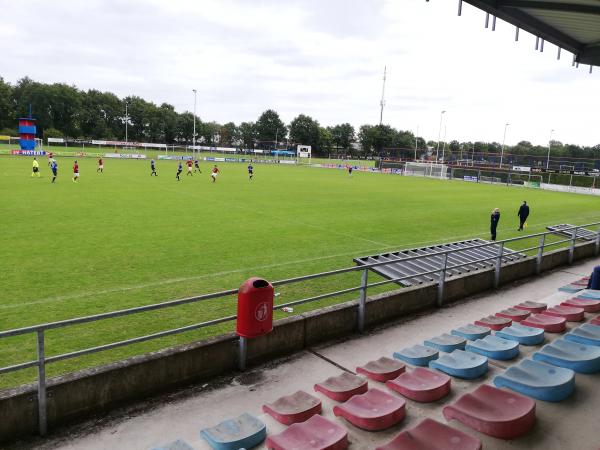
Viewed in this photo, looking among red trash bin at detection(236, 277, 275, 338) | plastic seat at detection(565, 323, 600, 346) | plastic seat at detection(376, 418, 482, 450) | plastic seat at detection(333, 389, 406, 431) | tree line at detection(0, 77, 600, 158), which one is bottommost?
plastic seat at detection(333, 389, 406, 431)

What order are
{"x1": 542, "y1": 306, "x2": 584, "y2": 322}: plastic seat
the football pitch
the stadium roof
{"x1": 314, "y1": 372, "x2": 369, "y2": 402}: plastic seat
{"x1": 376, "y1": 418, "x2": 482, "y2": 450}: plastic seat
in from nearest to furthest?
1. {"x1": 376, "y1": 418, "x2": 482, "y2": 450}: plastic seat
2. {"x1": 314, "y1": 372, "x2": 369, "y2": 402}: plastic seat
3. {"x1": 542, "y1": 306, "x2": 584, "y2": 322}: plastic seat
4. the stadium roof
5. the football pitch

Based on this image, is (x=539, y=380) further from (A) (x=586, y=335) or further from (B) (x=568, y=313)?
(B) (x=568, y=313)

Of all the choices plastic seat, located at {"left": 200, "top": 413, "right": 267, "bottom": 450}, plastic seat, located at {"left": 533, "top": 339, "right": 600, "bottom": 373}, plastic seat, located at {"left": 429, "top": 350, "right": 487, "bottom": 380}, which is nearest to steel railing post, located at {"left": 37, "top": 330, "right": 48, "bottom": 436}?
plastic seat, located at {"left": 200, "top": 413, "right": 267, "bottom": 450}

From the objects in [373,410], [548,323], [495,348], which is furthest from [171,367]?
[548,323]

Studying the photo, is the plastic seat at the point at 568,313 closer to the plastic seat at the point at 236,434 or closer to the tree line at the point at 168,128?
the plastic seat at the point at 236,434

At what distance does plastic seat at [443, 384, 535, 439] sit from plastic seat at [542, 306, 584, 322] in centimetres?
390

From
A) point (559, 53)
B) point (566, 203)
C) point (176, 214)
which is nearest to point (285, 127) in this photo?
point (566, 203)

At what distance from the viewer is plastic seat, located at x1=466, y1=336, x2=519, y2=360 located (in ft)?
20.2

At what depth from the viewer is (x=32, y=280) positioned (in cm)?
1104

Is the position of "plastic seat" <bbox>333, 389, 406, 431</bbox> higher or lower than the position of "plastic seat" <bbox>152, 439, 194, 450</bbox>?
higher

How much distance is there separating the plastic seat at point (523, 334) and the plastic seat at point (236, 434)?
4.23 meters

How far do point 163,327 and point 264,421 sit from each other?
439 centimetres

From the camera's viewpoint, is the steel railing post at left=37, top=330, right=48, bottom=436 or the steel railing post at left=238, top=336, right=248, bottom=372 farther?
the steel railing post at left=238, top=336, right=248, bottom=372

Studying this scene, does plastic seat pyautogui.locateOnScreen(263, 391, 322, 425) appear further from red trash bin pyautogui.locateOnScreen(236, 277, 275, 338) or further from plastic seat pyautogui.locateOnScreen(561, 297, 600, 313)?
plastic seat pyautogui.locateOnScreen(561, 297, 600, 313)
